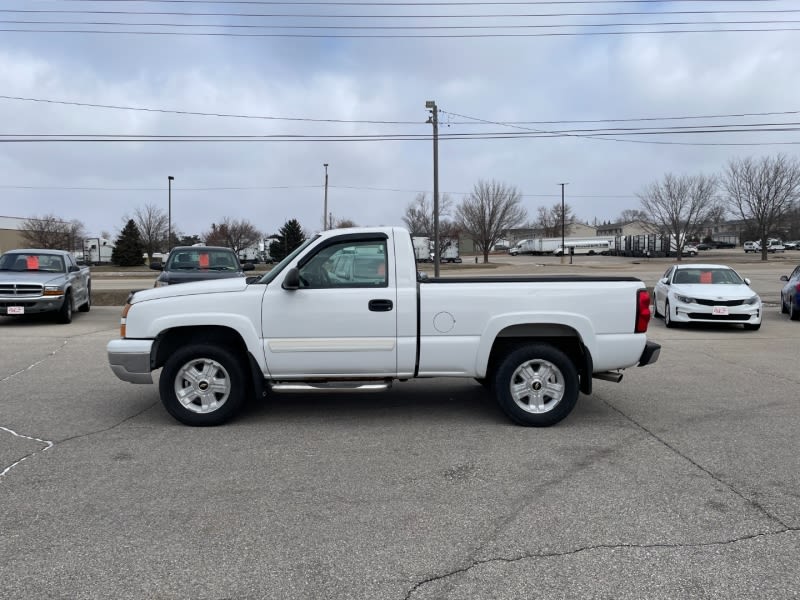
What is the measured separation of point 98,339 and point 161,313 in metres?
7.59

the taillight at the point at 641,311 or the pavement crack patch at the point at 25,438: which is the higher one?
the taillight at the point at 641,311

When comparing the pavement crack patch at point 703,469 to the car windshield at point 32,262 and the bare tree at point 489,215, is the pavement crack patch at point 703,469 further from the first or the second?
the bare tree at point 489,215

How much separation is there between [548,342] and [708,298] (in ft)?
29.5

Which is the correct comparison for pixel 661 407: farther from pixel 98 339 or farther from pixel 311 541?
pixel 98 339

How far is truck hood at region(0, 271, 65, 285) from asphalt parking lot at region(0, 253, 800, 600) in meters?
7.83

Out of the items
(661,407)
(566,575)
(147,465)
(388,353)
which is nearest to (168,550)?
(147,465)

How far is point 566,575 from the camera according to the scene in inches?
131

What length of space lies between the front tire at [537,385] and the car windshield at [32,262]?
43.7 feet

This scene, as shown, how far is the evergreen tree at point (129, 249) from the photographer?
67688 mm

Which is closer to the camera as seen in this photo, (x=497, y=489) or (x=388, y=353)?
(x=497, y=489)

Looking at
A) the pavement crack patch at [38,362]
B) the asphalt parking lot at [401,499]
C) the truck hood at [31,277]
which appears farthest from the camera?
the truck hood at [31,277]

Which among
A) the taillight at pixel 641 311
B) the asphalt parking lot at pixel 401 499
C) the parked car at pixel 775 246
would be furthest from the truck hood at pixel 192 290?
the parked car at pixel 775 246

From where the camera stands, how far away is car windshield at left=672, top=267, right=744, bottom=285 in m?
15.2

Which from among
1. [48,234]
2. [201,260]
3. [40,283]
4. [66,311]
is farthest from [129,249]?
[201,260]
